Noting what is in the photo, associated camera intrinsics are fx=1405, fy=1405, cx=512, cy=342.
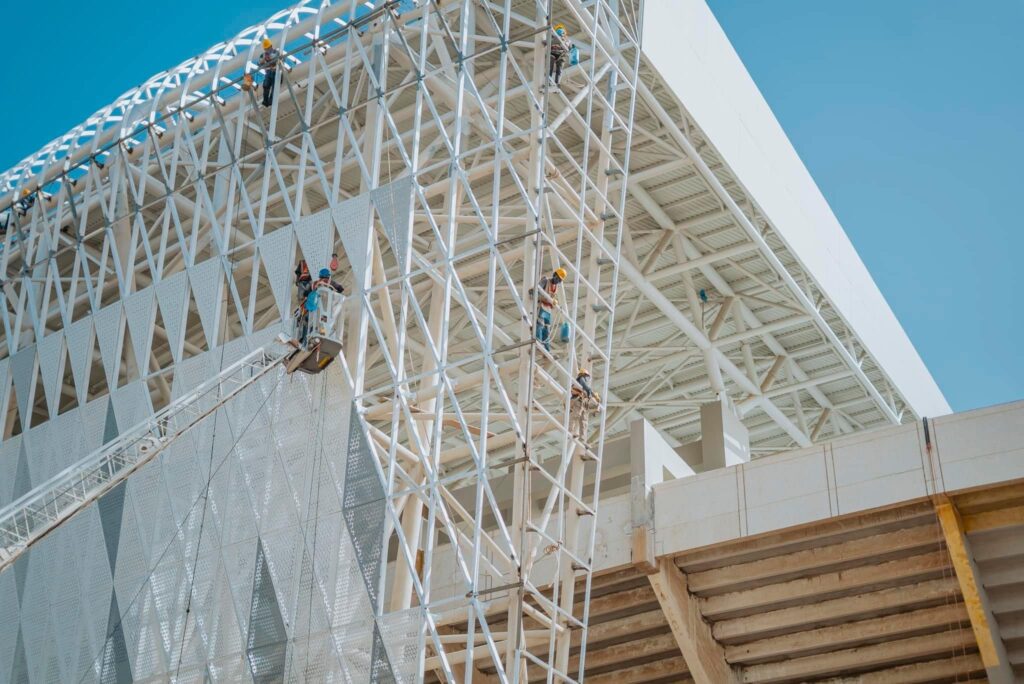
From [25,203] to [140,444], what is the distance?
41.8 ft

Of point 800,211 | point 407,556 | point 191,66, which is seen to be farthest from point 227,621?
point 800,211

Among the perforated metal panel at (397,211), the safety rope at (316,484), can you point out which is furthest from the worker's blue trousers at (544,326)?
the safety rope at (316,484)

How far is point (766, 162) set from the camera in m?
39.6

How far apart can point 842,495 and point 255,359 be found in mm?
13446

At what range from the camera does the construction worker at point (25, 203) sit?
4178 cm

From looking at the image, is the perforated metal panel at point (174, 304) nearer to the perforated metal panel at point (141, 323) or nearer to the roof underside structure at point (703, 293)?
the perforated metal panel at point (141, 323)

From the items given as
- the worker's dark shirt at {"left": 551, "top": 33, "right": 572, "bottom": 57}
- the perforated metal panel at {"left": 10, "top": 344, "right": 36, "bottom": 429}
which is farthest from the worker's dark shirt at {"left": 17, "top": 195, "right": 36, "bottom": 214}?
the worker's dark shirt at {"left": 551, "top": 33, "right": 572, "bottom": 57}

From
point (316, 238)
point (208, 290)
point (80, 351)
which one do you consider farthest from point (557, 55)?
point (80, 351)

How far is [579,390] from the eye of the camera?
101ft

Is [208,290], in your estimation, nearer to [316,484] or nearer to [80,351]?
[80,351]

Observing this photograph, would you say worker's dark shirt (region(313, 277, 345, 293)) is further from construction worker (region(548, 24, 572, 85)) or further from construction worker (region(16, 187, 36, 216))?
construction worker (region(16, 187, 36, 216))

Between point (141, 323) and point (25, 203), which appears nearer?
point (141, 323)

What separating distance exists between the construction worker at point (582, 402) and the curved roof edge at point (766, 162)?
26.3 feet

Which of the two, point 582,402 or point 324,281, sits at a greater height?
point 324,281
